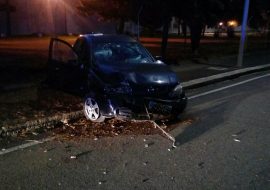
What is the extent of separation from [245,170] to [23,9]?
127 ft

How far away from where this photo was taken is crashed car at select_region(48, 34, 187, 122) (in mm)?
7094

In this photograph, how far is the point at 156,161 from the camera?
18.3ft

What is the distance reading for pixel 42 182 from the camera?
4.81 m

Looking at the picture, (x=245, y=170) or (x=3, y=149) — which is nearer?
(x=245, y=170)

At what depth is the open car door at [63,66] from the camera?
8.41 meters

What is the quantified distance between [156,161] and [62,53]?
14.7ft

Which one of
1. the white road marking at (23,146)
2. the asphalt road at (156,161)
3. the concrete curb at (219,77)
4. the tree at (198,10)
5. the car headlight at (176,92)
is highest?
the tree at (198,10)

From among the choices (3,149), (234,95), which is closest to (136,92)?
(3,149)

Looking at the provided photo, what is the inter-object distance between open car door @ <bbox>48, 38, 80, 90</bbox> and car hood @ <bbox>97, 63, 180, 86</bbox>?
3.01 ft

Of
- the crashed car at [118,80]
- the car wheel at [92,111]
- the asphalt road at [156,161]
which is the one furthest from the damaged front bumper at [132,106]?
the asphalt road at [156,161]

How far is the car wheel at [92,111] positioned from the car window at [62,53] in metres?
1.26

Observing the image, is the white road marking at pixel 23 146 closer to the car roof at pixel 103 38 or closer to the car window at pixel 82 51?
the car window at pixel 82 51

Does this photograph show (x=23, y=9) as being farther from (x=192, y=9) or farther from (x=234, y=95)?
(x=234, y=95)

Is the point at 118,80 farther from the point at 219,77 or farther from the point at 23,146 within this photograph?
the point at 219,77
